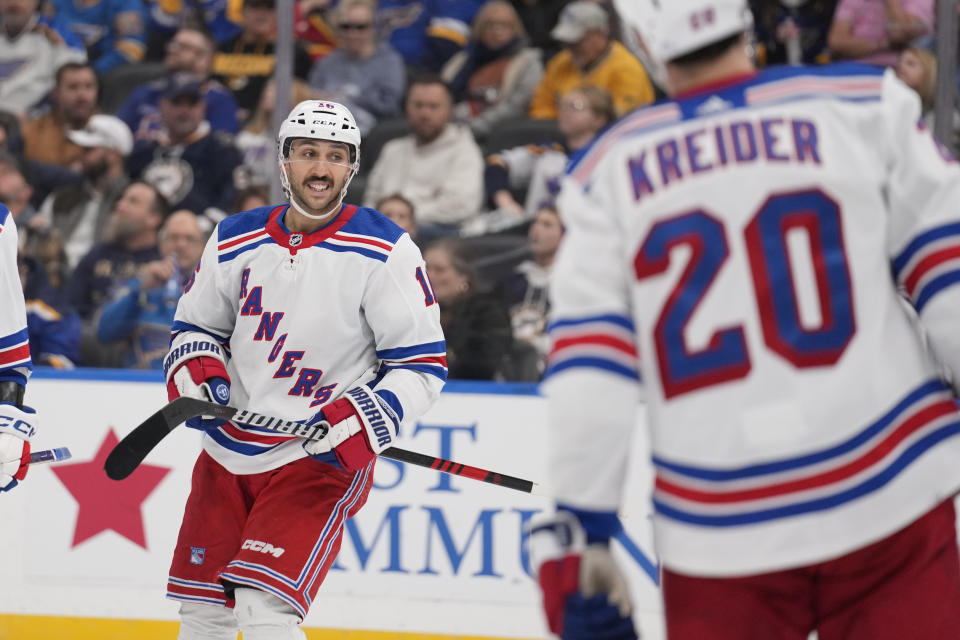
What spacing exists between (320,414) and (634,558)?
4.22ft

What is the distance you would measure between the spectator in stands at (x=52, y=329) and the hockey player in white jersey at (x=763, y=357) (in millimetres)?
3066

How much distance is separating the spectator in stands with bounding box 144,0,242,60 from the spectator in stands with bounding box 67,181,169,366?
1.27 m

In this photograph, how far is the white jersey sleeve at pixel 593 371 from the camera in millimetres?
1513

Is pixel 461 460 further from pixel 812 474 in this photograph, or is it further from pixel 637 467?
pixel 812 474

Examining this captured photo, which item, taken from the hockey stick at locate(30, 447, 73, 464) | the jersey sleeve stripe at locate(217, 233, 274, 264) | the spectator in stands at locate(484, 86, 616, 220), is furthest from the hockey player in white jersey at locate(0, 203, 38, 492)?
the spectator in stands at locate(484, 86, 616, 220)

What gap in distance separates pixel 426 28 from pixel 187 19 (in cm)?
118

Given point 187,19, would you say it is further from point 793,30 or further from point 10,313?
point 10,313

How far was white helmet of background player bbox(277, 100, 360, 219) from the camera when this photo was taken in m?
2.76

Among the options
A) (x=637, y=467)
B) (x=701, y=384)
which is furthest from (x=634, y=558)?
(x=701, y=384)

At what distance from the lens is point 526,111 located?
17.2 feet

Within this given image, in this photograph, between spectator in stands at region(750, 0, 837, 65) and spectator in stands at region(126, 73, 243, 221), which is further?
spectator in stands at region(126, 73, 243, 221)

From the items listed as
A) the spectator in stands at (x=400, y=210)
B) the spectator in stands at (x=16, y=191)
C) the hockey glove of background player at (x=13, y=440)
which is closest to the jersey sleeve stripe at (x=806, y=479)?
the hockey glove of background player at (x=13, y=440)

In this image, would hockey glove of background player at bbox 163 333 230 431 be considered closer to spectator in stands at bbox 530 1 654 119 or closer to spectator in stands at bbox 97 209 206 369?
spectator in stands at bbox 97 209 206 369

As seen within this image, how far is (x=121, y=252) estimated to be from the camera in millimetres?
4672
